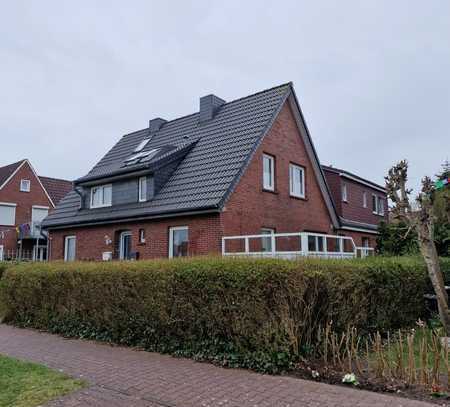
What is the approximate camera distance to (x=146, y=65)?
15273 millimetres

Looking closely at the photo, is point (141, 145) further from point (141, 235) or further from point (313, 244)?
point (313, 244)

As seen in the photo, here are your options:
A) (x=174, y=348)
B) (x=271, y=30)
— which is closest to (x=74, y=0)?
(x=271, y=30)

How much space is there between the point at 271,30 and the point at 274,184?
6.15m

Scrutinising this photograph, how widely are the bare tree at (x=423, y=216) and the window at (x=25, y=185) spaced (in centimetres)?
3462

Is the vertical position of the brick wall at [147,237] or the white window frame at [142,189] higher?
the white window frame at [142,189]

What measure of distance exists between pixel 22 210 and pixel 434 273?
116 ft

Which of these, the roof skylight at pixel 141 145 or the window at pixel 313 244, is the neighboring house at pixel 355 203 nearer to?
the window at pixel 313 244

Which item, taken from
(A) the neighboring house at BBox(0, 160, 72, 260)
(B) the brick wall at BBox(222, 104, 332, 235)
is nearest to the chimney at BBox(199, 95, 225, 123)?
(B) the brick wall at BBox(222, 104, 332, 235)

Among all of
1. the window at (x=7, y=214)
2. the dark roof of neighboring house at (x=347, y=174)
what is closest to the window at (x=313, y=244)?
the dark roof of neighboring house at (x=347, y=174)

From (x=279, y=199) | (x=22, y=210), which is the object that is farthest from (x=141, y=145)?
(x=22, y=210)

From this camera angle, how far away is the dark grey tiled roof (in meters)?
13.8

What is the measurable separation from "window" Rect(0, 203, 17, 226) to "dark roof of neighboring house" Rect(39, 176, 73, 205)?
4.47 metres

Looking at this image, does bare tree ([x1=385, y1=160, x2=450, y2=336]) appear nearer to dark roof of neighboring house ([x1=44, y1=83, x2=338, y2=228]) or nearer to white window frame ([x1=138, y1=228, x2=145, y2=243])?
dark roof of neighboring house ([x1=44, y1=83, x2=338, y2=228])

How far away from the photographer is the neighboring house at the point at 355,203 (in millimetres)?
21734
